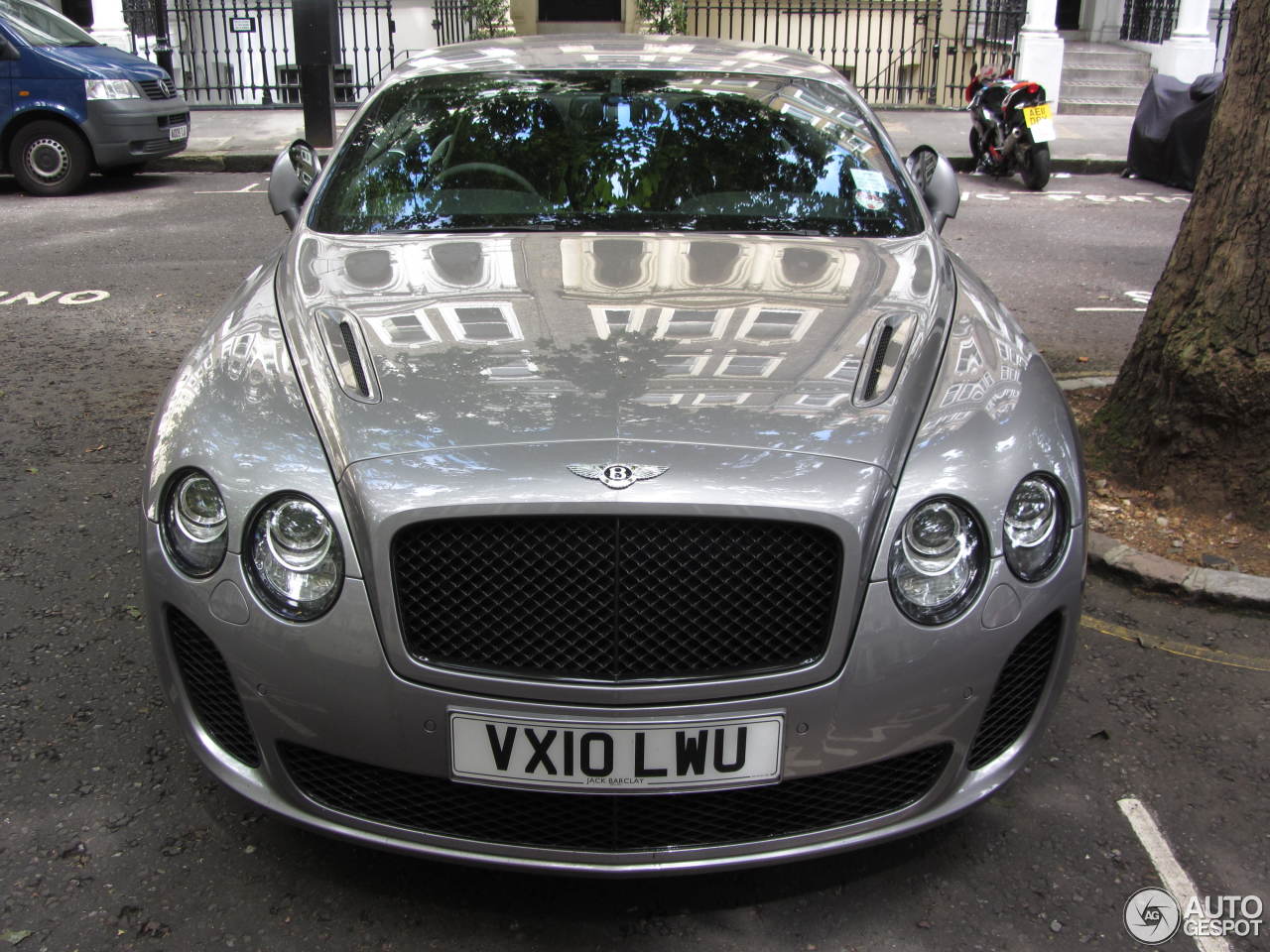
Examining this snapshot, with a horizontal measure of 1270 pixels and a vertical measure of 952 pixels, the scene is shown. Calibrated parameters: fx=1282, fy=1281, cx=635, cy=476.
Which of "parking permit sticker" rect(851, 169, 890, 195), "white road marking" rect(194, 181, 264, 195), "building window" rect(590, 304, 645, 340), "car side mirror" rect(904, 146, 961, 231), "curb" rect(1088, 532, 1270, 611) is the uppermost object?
"parking permit sticker" rect(851, 169, 890, 195)

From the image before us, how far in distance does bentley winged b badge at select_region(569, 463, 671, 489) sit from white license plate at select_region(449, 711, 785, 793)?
1.40ft

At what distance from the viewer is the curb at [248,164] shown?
44.0 feet

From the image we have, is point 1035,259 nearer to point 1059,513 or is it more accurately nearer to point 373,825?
point 1059,513

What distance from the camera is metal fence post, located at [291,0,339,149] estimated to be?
44.3 feet

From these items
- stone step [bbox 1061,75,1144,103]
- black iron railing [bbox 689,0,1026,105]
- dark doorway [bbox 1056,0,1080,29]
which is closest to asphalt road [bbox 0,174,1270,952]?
stone step [bbox 1061,75,1144,103]

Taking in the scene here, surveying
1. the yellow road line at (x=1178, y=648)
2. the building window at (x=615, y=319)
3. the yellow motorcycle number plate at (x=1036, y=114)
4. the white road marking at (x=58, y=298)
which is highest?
the building window at (x=615, y=319)

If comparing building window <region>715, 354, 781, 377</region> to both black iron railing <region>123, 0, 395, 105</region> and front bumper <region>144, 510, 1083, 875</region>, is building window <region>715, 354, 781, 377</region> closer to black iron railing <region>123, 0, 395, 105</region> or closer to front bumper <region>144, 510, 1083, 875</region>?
front bumper <region>144, 510, 1083, 875</region>

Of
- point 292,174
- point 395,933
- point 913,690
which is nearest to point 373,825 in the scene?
point 395,933

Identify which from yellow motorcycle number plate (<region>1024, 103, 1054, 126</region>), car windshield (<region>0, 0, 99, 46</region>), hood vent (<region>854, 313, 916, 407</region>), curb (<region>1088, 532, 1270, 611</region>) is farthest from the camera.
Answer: yellow motorcycle number plate (<region>1024, 103, 1054, 126</region>)

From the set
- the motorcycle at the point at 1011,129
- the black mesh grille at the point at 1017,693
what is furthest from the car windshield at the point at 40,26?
the black mesh grille at the point at 1017,693

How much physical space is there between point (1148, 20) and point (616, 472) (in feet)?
63.6

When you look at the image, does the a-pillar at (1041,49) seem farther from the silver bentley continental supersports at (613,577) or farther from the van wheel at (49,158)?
the silver bentley continental supersports at (613,577)

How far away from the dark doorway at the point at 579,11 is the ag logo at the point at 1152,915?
67.7ft

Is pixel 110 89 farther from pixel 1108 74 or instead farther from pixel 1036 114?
pixel 1108 74
